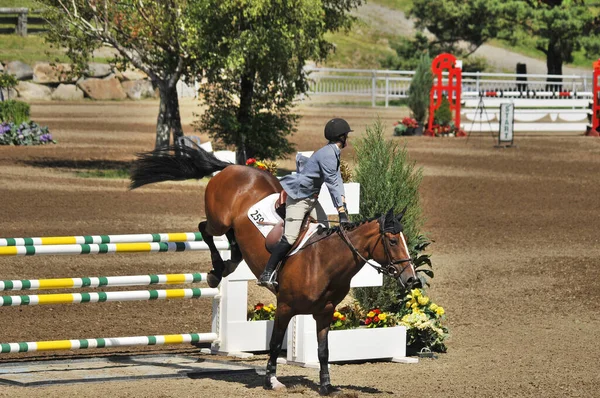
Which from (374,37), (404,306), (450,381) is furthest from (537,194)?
(374,37)

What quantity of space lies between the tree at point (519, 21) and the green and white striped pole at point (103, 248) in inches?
1423

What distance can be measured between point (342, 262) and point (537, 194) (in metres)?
13.5

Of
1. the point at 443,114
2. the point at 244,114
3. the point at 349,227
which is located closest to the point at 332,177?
the point at 349,227

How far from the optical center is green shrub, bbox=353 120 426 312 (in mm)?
10133

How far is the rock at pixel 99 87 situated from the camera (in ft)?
136

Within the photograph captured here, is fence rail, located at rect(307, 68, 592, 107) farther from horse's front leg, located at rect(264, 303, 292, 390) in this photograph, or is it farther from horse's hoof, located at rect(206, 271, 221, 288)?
horse's front leg, located at rect(264, 303, 292, 390)

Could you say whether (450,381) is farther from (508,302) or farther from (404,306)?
(508,302)

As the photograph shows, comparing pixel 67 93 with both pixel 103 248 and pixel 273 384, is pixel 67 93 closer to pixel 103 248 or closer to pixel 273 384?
pixel 103 248

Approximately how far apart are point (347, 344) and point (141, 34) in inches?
526

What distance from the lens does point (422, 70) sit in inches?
1364

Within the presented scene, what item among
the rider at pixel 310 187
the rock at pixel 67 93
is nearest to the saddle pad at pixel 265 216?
the rider at pixel 310 187

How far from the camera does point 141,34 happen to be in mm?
21656

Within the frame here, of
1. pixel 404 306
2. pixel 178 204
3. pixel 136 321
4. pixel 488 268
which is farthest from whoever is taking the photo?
pixel 178 204

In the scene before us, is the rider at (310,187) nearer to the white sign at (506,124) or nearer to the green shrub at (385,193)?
the green shrub at (385,193)
